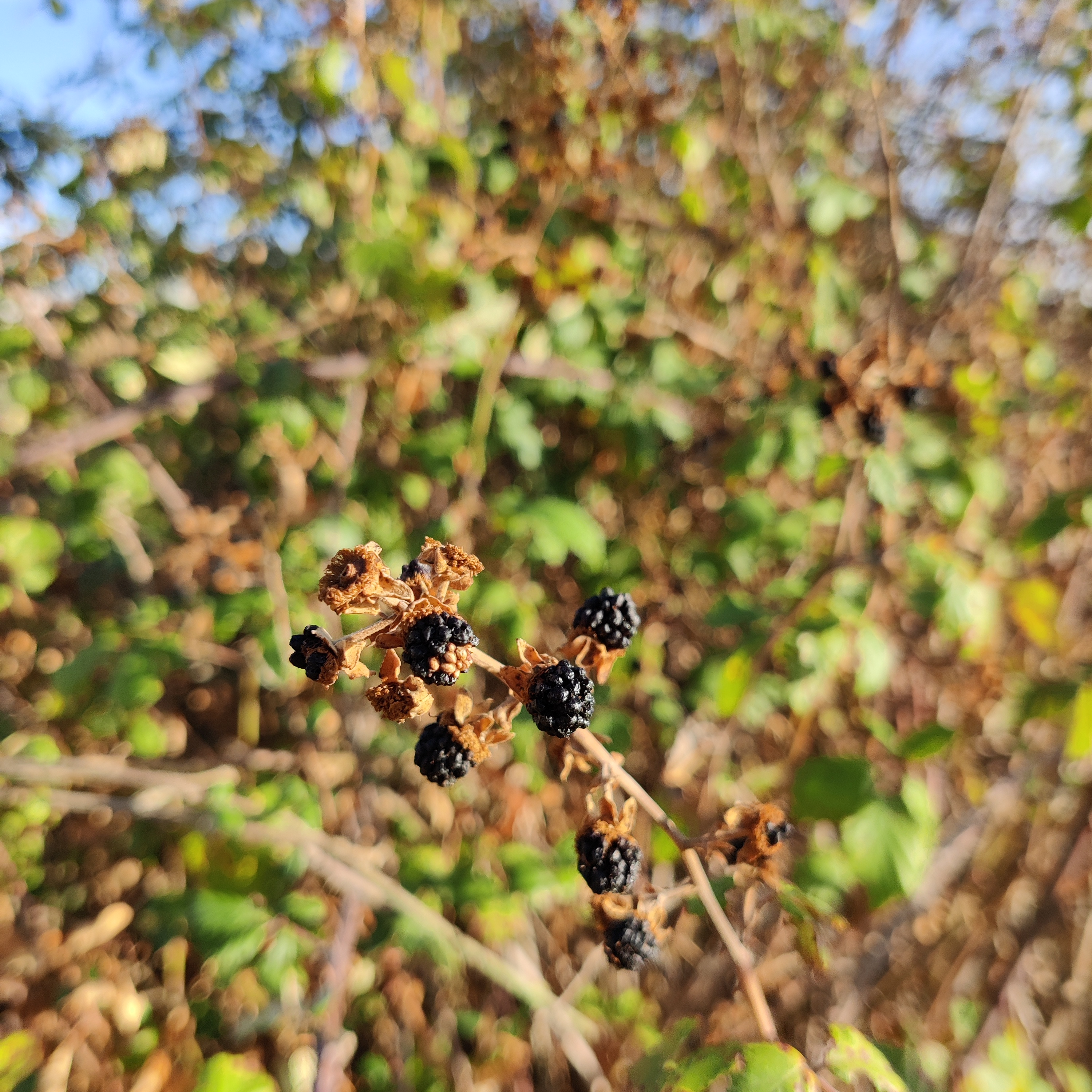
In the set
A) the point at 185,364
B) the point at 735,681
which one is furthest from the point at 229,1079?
the point at 185,364

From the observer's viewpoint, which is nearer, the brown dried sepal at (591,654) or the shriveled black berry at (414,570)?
the shriveled black berry at (414,570)

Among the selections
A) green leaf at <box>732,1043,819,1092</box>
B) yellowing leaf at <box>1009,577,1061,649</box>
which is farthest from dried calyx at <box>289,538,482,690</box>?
yellowing leaf at <box>1009,577,1061,649</box>

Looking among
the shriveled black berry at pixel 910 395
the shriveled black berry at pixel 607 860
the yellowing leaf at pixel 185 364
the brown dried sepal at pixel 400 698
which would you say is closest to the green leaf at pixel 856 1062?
the shriveled black berry at pixel 607 860

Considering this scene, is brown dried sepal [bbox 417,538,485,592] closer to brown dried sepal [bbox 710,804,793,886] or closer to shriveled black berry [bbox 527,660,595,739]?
shriveled black berry [bbox 527,660,595,739]

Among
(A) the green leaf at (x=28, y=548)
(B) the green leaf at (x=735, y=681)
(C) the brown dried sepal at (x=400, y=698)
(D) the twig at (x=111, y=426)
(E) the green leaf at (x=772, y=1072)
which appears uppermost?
(C) the brown dried sepal at (x=400, y=698)

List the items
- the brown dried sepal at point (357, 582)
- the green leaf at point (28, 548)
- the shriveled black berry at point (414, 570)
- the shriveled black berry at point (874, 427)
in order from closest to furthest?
the brown dried sepal at point (357, 582)
the shriveled black berry at point (414, 570)
the shriveled black berry at point (874, 427)
the green leaf at point (28, 548)

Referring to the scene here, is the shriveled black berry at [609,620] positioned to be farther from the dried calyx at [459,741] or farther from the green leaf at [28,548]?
the green leaf at [28,548]

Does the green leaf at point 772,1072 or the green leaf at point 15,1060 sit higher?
the green leaf at point 772,1072

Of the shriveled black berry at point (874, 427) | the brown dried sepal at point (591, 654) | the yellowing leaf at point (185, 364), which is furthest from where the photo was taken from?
the yellowing leaf at point (185, 364)

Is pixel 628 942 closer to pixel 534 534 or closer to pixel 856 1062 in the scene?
pixel 856 1062
